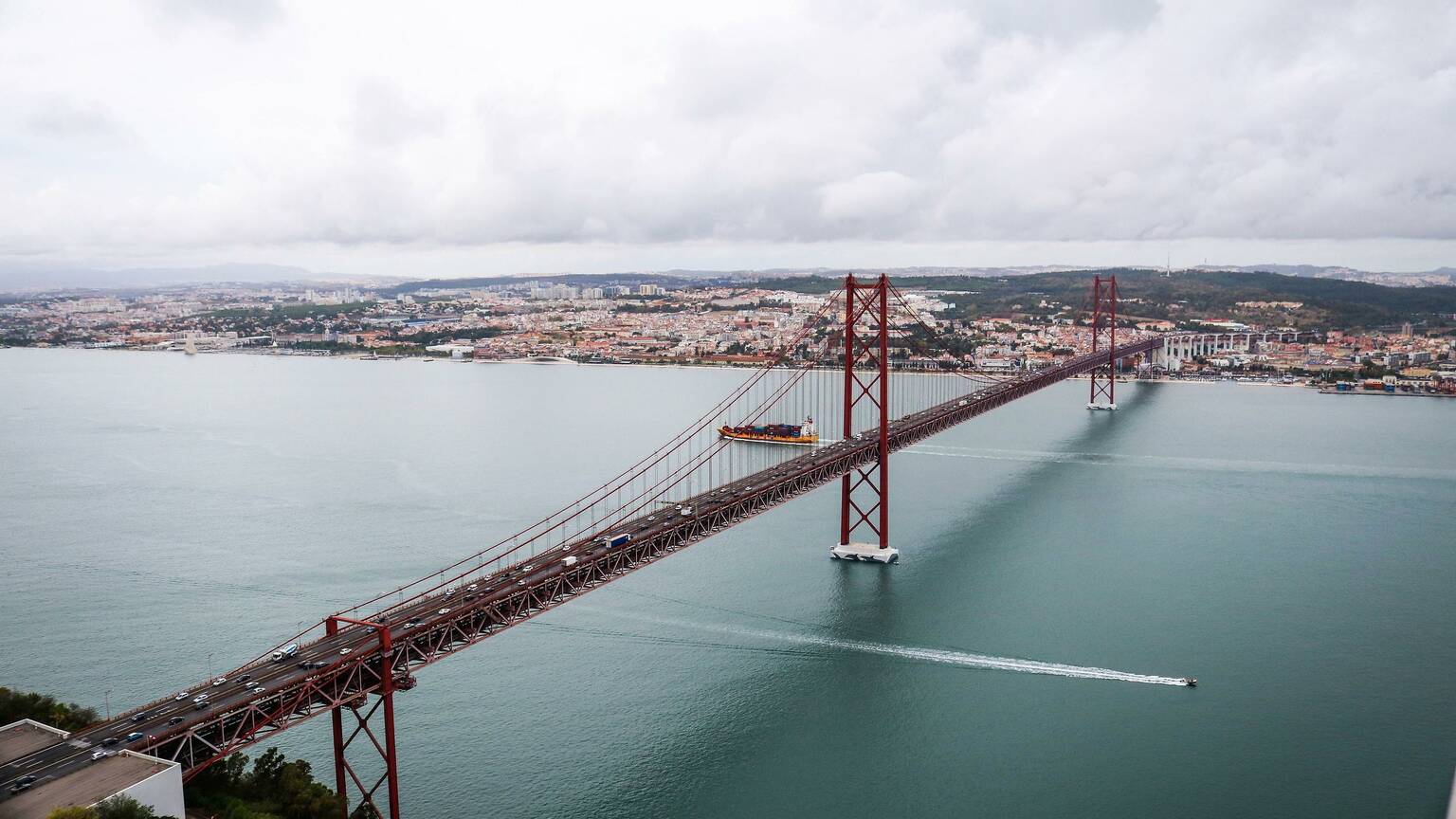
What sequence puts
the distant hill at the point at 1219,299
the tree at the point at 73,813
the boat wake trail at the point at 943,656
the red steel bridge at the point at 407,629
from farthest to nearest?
the distant hill at the point at 1219,299
the boat wake trail at the point at 943,656
the red steel bridge at the point at 407,629
the tree at the point at 73,813

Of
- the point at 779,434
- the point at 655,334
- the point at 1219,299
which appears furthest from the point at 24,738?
the point at 1219,299

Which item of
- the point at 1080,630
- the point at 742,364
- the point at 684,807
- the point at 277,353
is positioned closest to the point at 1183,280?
the point at 742,364

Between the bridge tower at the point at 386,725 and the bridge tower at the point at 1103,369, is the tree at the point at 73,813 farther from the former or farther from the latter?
the bridge tower at the point at 1103,369

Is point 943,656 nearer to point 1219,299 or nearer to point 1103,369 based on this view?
point 1103,369

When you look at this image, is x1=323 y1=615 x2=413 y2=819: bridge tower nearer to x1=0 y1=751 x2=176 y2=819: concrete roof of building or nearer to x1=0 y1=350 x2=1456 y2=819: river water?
x1=0 y1=350 x2=1456 y2=819: river water

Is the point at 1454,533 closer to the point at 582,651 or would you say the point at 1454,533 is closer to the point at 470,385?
the point at 582,651

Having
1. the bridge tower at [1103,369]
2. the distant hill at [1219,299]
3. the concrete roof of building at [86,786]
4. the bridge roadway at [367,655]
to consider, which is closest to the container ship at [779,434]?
the bridge roadway at [367,655]

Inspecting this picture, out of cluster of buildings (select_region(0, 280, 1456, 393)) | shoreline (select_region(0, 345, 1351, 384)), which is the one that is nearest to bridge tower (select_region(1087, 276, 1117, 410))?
shoreline (select_region(0, 345, 1351, 384))
